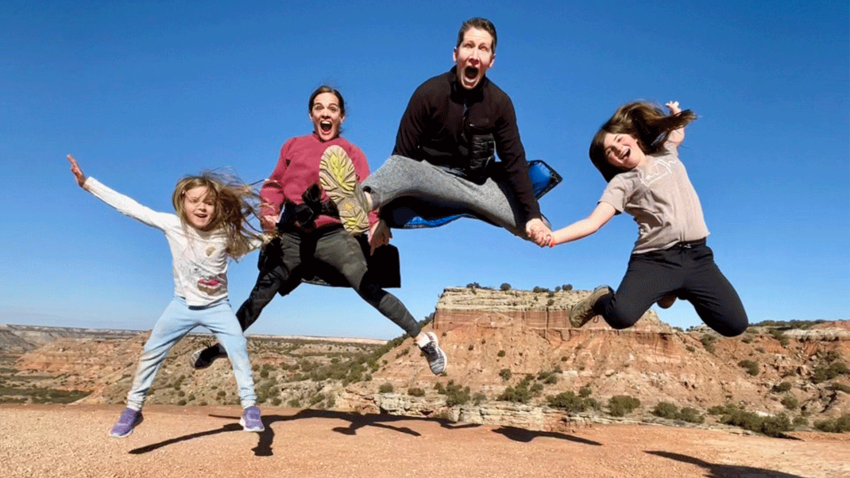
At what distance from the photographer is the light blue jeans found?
5559 mm

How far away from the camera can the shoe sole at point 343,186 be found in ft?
16.8

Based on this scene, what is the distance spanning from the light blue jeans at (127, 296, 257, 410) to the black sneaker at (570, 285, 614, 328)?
11.4ft

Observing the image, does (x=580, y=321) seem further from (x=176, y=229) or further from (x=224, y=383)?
(x=224, y=383)

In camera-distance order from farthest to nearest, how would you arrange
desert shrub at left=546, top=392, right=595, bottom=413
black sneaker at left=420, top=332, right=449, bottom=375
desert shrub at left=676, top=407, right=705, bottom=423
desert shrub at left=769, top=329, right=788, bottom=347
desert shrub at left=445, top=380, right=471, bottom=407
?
desert shrub at left=769, top=329, right=788, bottom=347, desert shrub at left=445, top=380, right=471, bottom=407, desert shrub at left=546, top=392, right=595, bottom=413, desert shrub at left=676, top=407, right=705, bottom=423, black sneaker at left=420, top=332, right=449, bottom=375

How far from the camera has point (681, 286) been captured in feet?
18.5

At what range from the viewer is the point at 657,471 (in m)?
8.60

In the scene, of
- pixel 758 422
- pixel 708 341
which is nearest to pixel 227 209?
pixel 758 422

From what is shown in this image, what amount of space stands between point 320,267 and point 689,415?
3029 cm

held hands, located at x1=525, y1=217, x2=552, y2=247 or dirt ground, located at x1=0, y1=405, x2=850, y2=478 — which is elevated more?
held hands, located at x1=525, y1=217, x2=552, y2=247

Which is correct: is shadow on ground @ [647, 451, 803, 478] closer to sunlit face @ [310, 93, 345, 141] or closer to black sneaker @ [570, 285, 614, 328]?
black sneaker @ [570, 285, 614, 328]

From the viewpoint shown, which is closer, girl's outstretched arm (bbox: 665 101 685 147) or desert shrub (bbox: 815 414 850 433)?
girl's outstretched arm (bbox: 665 101 685 147)

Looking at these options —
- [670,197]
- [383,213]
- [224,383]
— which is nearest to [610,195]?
[670,197]

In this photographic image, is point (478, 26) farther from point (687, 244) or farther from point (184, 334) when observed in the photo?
point (184, 334)

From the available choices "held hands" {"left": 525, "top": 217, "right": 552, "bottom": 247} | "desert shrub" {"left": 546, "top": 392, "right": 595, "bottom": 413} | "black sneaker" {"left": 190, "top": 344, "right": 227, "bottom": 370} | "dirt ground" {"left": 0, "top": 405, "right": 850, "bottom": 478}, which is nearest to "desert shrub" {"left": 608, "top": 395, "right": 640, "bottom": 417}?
"desert shrub" {"left": 546, "top": 392, "right": 595, "bottom": 413}
